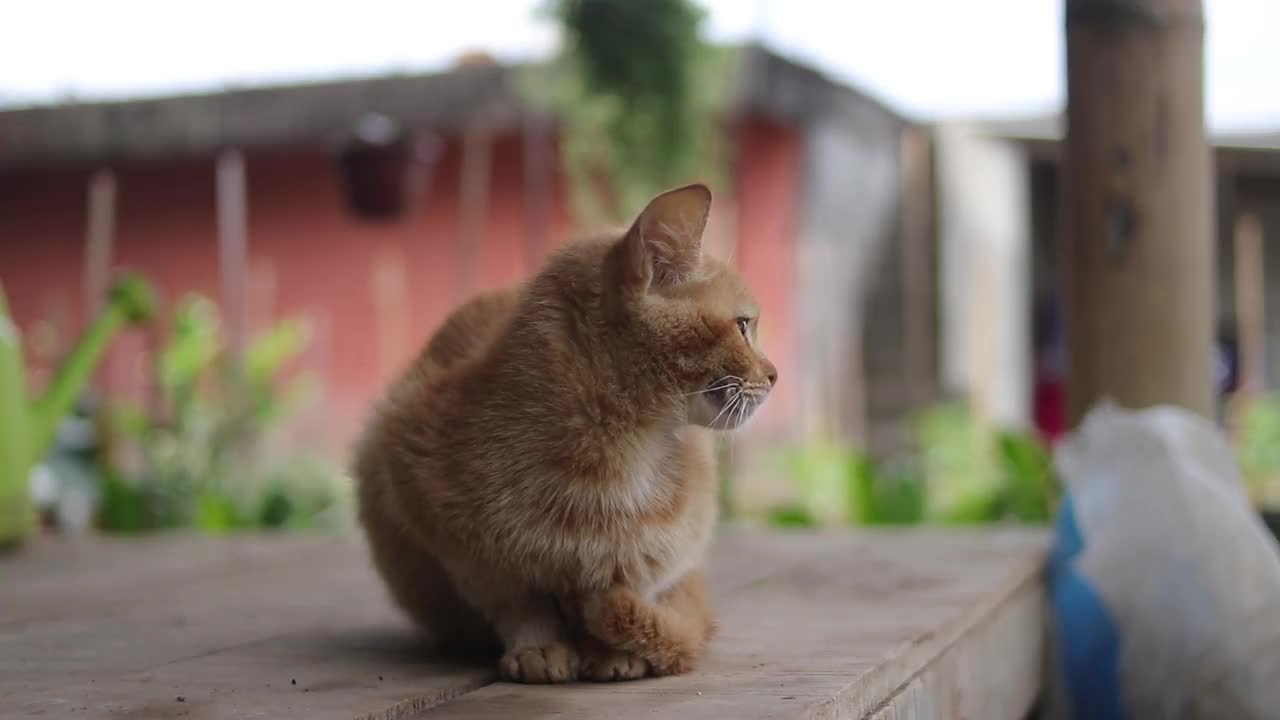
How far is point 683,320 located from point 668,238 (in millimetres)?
75

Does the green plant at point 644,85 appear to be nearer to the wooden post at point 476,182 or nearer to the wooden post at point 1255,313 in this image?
the wooden post at point 476,182

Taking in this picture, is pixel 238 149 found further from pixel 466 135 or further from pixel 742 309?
pixel 742 309

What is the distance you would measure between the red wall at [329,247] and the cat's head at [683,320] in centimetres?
410

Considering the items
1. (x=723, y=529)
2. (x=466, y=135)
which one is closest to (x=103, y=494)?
(x=723, y=529)

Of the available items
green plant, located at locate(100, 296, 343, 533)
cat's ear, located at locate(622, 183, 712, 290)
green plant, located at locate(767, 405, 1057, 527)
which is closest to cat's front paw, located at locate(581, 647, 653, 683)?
cat's ear, located at locate(622, 183, 712, 290)

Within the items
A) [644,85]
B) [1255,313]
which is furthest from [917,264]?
[644,85]

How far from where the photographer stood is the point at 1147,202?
226 centimetres

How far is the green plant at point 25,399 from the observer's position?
2.56 metres

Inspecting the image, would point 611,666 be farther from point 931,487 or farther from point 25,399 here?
point 931,487

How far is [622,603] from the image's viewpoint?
3.97ft

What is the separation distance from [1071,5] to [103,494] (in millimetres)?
2871

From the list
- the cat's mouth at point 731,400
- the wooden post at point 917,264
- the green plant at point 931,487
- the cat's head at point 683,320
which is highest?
the wooden post at point 917,264

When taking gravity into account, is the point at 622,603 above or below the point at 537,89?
below

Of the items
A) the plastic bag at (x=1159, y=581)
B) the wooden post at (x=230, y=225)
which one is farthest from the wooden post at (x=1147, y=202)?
the wooden post at (x=230, y=225)
